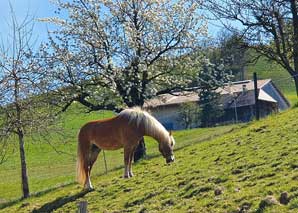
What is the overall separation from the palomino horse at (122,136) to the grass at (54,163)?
347 centimetres

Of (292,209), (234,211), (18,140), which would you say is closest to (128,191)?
(234,211)

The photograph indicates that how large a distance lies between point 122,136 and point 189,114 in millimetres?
36166

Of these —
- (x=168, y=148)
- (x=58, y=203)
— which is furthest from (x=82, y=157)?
(x=168, y=148)

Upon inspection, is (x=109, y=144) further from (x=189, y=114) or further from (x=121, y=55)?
(x=189, y=114)

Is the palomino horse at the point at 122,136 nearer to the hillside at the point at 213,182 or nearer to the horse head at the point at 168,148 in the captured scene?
the horse head at the point at 168,148

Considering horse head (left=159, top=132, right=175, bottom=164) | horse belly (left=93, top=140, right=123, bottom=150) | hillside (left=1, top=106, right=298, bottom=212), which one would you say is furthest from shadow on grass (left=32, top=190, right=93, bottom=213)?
horse head (left=159, top=132, right=175, bottom=164)

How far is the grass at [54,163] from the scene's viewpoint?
793 inches

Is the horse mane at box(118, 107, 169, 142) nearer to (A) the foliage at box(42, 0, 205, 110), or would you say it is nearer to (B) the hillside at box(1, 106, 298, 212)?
(B) the hillside at box(1, 106, 298, 212)

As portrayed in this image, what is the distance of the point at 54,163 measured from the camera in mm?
34469

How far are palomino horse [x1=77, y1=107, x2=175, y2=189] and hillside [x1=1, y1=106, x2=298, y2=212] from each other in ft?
1.89

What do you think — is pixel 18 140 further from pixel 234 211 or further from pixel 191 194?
pixel 234 211

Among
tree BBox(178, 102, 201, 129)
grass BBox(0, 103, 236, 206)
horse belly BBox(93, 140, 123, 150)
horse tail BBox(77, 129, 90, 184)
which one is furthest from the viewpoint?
tree BBox(178, 102, 201, 129)

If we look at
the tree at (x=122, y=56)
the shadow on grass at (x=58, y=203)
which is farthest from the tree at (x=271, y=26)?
the shadow on grass at (x=58, y=203)

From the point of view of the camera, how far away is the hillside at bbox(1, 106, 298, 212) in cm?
883
